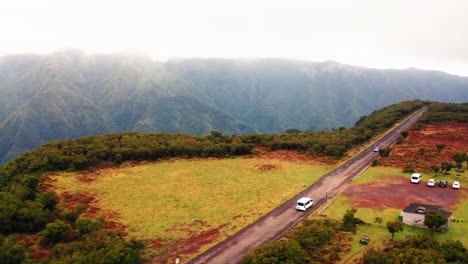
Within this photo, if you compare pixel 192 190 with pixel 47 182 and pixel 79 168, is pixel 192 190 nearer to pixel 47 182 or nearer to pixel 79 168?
pixel 47 182

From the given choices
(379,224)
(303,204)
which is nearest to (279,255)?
(303,204)

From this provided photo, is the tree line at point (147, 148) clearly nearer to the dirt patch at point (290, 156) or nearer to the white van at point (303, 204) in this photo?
the dirt patch at point (290, 156)

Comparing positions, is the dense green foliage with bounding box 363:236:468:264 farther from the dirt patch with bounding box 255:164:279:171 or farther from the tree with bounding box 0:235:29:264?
the dirt patch with bounding box 255:164:279:171

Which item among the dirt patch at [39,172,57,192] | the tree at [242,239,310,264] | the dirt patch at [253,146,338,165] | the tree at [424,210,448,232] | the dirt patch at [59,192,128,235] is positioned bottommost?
the dirt patch at [59,192,128,235]

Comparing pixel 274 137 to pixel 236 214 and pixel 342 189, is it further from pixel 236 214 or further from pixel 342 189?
pixel 236 214

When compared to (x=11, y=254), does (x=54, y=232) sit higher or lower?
lower

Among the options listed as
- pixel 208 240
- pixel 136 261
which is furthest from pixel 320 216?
pixel 136 261

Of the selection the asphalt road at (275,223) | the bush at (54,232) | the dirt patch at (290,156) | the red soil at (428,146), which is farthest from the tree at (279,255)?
the red soil at (428,146)

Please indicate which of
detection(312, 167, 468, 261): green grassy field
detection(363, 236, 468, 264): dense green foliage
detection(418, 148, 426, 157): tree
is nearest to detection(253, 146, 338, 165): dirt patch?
detection(312, 167, 468, 261): green grassy field
